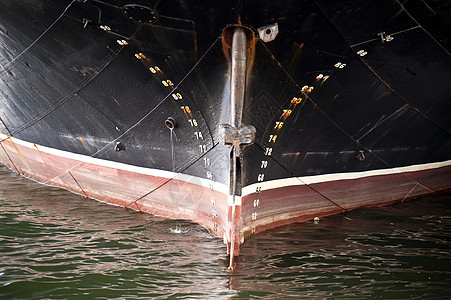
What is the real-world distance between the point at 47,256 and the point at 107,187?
209 cm

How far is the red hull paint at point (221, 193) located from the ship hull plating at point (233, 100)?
2 cm

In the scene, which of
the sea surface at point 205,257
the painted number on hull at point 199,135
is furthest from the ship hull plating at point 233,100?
the sea surface at point 205,257

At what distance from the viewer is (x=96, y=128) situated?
6.32 meters

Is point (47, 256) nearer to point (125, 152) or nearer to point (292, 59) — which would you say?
point (125, 152)

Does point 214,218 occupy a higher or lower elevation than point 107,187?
lower

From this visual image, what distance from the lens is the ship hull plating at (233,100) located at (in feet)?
15.0

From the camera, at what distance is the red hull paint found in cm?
546

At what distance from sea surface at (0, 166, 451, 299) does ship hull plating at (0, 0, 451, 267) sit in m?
0.35

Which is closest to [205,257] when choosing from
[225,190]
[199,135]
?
[225,190]

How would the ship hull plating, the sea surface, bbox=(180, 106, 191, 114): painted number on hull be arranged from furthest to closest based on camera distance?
bbox=(180, 106, 191, 114): painted number on hull
the ship hull plating
the sea surface

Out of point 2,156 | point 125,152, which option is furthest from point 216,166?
point 2,156

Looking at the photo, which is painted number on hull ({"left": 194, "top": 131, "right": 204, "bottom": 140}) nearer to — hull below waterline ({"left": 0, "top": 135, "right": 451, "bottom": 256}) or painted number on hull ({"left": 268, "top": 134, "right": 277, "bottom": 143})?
hull below waterline ({"left": 0, "top": 135, "right": 451, "bottom": 256})

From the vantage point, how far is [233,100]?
185 inches

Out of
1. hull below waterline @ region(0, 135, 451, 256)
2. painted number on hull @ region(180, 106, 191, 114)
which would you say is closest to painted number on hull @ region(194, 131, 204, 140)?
painted number on hull @ region(180, 106, 191, 114)
